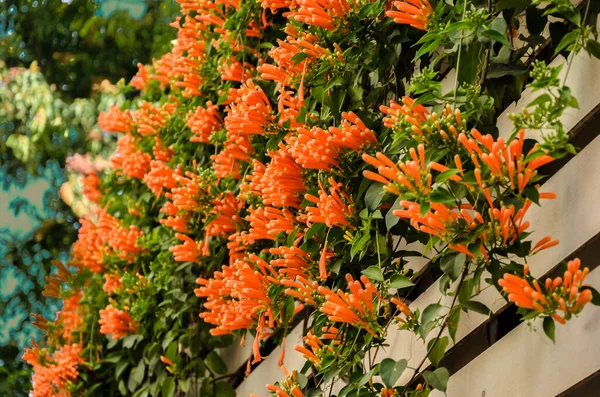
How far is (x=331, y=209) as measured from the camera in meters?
1.78

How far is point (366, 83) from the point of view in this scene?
212 cm

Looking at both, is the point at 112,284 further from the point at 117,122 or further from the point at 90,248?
the point at 117,122

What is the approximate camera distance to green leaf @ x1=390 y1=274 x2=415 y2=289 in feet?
5.55

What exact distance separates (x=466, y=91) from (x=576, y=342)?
0.48 metres

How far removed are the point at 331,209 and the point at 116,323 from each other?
54.5 inches

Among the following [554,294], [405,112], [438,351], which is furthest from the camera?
[438,351]

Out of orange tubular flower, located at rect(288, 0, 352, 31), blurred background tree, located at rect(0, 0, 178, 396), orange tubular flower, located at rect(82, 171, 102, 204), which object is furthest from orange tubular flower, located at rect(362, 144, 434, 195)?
blurred background tree, located at rect(0, 0, 178, 396)

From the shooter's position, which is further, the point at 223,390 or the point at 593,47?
the point at 223,390

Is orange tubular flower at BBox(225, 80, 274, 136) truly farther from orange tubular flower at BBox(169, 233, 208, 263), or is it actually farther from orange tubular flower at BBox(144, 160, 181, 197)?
orange tubular flower at BBox(144, 160, 181, 197)

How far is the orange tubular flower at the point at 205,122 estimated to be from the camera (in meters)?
2.71

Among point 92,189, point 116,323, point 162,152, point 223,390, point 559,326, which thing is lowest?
point 223,390

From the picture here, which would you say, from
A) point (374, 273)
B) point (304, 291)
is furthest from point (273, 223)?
point (374, 273)

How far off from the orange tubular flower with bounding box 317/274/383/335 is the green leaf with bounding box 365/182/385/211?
0.17 metres

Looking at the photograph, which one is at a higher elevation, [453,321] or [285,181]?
[285,181]
